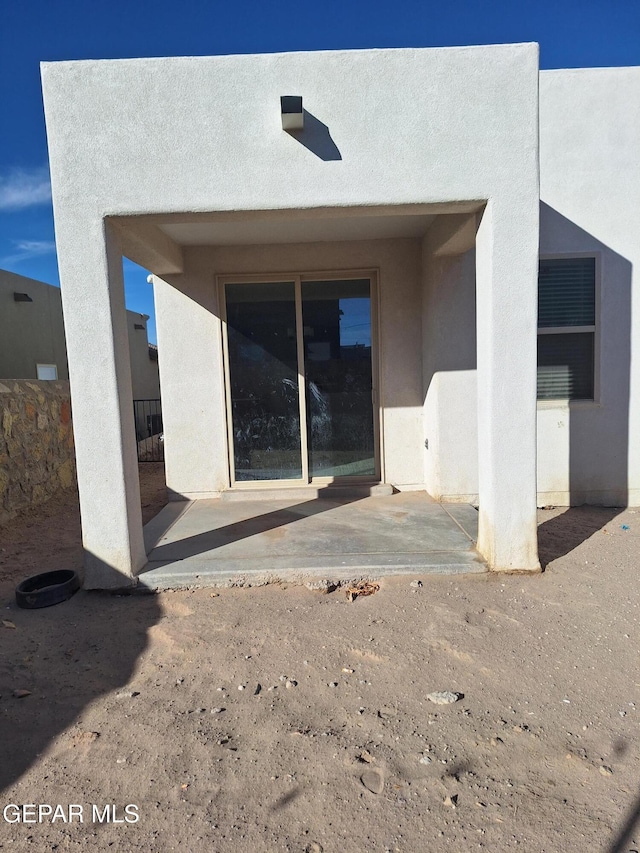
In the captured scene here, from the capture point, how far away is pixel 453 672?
307cm

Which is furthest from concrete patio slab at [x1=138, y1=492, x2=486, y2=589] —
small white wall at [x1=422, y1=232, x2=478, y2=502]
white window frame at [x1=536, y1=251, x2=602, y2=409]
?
white window frame at [x1=536, y1=251, x2=602, y2=409]

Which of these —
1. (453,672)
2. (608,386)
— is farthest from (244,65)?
(608,386)

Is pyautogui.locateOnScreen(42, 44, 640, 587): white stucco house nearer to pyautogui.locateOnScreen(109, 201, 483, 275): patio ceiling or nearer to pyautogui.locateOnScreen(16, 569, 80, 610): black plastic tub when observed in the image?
pyautogui.locateOnScreen(109, 201, 483, 275): patio ceiling

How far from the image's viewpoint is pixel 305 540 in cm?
492

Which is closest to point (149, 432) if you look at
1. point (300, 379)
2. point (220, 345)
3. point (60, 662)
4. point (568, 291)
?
point (220, 345)

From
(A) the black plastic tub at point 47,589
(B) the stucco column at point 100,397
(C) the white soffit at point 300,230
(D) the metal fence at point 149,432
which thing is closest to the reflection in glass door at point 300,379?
(C) the white soffit at point 300,230

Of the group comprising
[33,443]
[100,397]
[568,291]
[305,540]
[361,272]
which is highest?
[361,272]

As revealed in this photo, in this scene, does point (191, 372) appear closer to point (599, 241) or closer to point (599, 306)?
point (599, 306)

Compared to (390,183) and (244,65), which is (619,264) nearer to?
(390,183)

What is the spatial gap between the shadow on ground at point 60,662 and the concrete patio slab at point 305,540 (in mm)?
448

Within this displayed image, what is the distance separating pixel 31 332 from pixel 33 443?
8852 mm

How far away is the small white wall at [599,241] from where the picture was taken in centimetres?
593

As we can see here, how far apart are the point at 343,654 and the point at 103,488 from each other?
2264mm

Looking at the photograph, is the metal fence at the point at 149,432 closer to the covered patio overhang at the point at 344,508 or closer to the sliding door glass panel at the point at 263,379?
the sliding door glass panel at the point at 263,379
